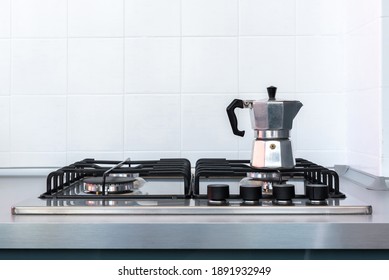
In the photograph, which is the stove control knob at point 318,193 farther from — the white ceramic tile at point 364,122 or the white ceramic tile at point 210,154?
the white ceramic tile at point 210,154

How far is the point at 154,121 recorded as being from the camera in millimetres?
1538

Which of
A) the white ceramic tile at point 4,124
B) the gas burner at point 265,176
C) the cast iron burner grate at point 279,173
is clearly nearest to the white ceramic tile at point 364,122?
the cast iron burner grate at point 279,173

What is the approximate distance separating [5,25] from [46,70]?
179mm

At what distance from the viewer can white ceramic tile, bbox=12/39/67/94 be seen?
1.54m

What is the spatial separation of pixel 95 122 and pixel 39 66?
0.77 ft

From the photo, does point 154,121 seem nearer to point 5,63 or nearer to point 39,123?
point 39,123

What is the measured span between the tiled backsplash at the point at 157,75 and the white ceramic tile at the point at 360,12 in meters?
0.07

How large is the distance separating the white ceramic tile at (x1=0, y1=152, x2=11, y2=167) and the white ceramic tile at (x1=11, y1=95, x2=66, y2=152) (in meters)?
0.04

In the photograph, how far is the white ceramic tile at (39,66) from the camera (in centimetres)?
154

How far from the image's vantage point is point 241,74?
1.53m

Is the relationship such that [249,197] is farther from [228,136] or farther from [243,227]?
[228,136]

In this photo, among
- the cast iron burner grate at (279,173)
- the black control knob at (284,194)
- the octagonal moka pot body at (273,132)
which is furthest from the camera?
the octagonal moka pot body at (273,132)

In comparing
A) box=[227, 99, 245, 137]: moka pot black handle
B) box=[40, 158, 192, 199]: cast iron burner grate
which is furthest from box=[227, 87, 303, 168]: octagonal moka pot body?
box=[40, 158, 192, 199]: cast iron burner grate
